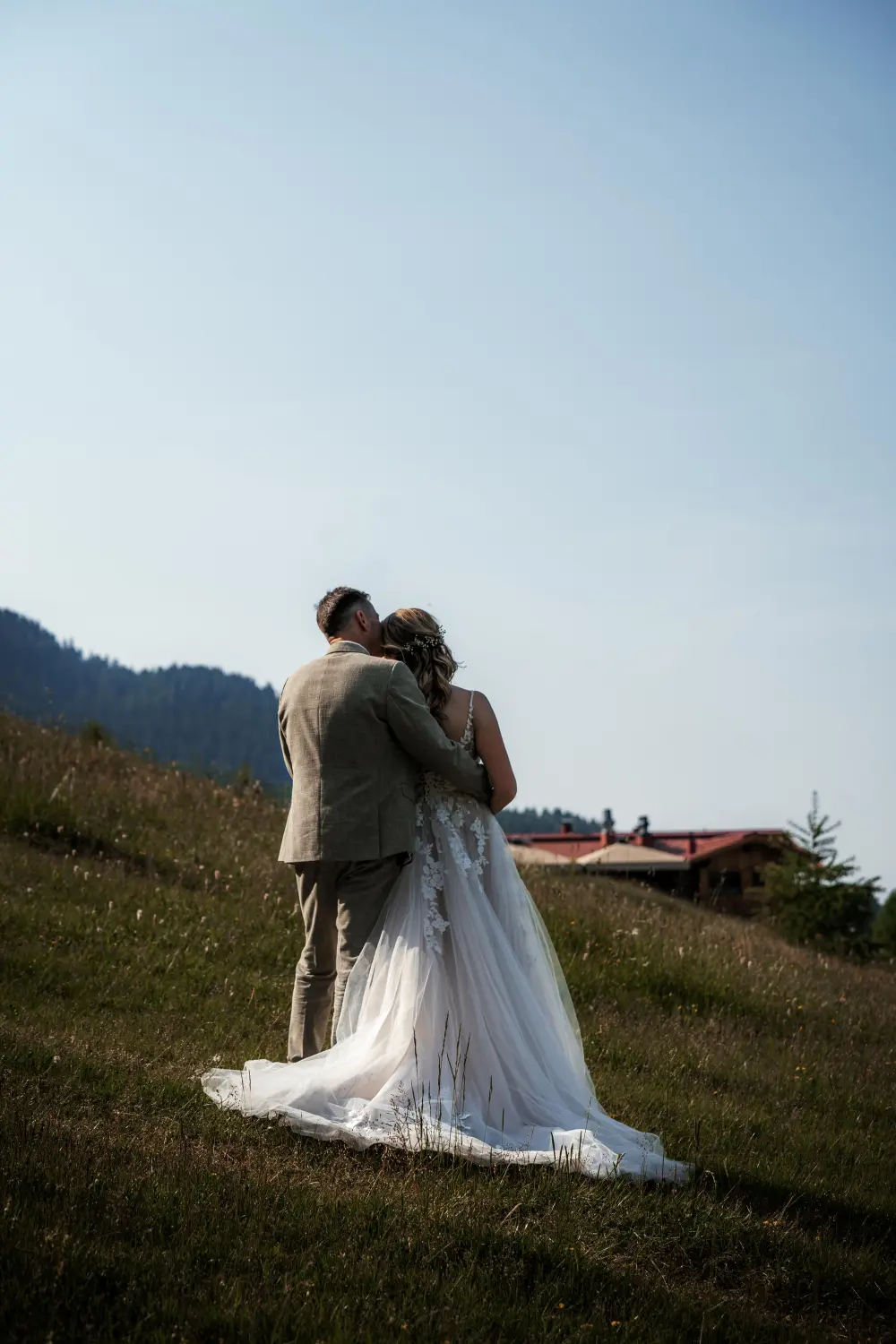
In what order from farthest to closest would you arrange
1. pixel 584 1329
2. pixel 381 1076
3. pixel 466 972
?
pixel 466 972
pixel 381 1076
pixel 584 1329

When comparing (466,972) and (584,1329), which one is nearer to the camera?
(584,1329)

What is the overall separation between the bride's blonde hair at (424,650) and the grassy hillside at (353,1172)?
2.40m

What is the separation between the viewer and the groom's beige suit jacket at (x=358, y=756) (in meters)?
5.77

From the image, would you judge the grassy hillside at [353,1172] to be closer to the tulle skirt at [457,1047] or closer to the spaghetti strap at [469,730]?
the tulle skirt at [457,1047]

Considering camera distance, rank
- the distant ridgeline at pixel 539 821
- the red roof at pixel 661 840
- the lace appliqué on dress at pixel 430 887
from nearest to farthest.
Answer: the lace appliqué on dress at pixel 430 887
the red roof at pixel 661 840
the distant ridgeline at pixel 539 821

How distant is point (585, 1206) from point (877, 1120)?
4.30m

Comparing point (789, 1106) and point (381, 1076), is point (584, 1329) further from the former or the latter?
point (789, 1106)

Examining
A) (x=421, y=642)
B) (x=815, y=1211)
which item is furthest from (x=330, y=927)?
(x=815, y=1211)

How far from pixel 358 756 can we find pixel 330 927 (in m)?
0.99

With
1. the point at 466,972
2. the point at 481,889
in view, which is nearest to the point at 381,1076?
the point at 466,972

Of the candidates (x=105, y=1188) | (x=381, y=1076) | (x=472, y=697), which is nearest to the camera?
(x=105, y=1188)

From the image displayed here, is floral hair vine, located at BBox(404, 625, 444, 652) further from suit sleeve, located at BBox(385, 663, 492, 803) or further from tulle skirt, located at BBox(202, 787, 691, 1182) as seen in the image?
tulle skirt, located at BBox(202, 787, 691, 1182)

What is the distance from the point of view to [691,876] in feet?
147

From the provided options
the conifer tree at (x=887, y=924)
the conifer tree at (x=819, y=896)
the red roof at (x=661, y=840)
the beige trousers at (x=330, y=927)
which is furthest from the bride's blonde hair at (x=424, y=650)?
the conifer tree at (x=887, y=924)
